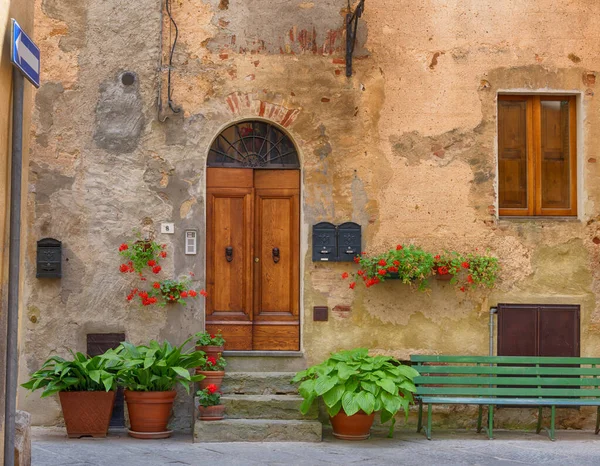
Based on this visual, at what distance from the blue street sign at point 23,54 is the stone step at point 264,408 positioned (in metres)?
4.32

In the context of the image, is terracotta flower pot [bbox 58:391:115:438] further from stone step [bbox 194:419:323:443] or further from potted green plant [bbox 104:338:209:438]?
stone step [bbox 194:419:323:443]

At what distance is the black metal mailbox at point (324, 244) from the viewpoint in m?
10.3

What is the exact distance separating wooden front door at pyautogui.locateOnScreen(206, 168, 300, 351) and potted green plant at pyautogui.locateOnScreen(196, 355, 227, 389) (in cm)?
50

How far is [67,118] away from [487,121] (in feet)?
14.4

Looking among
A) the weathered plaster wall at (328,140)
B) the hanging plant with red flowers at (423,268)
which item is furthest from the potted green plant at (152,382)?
the hanging plant with red flowers at (423,268)

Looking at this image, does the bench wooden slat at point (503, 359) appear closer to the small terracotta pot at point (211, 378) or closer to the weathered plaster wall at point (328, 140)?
the weathered plaster wall at point (328, 140)

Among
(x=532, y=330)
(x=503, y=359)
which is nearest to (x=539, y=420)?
(x=503, y=359)

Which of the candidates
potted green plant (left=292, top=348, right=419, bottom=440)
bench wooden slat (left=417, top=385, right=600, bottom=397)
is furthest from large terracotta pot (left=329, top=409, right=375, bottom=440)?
bench wooden slat (left=417, top=385, right=600, bottom=397)

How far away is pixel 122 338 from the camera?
10195 millimetres

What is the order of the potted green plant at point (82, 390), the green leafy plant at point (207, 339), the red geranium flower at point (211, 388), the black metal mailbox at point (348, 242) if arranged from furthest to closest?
the black metal mailbox at point (348, 242) → the green leafy plant at point (207, 339) → the red geranium flower at point (211, 388) → the potted green plant at point (82, 390)

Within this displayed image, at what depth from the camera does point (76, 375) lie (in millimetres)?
9344

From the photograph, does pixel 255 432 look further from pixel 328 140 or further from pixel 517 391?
pixel 328 140

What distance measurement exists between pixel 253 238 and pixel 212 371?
1.51 meters

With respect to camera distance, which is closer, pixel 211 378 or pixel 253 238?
pixel 211 378
